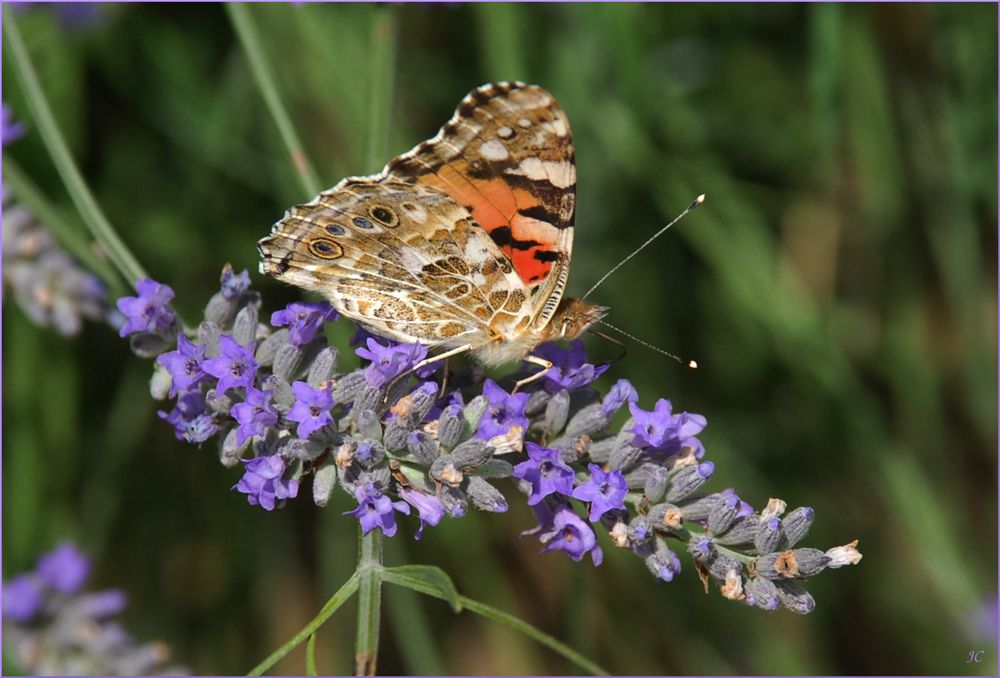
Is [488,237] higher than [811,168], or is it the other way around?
[811,168]

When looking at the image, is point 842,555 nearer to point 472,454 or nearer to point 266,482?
point 472,454

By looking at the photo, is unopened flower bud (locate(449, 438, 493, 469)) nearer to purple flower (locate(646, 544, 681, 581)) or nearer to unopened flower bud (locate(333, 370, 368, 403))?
unopened flower bud (locate(333, 370, 368, 403))

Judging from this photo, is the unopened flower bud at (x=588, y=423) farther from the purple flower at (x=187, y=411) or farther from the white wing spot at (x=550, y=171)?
the purple flower at (x=187, y=411)

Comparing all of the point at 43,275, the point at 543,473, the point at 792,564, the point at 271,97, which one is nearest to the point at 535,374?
the point at 543,473

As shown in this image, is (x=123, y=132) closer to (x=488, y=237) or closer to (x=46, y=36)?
(x=46, y=36)

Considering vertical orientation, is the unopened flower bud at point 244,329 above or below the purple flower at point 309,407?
above

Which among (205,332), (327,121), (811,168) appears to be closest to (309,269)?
(205,332)

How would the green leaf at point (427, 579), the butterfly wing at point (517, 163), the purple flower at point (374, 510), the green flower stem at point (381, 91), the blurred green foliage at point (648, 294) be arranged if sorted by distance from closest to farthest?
the green leaf at point (427, 579)
the purple flower at point (374, 510)
the butterfly wing at point (517, 163)
the green flower stem at point (381, 91)
the blurred green foliage at point (648, 294)

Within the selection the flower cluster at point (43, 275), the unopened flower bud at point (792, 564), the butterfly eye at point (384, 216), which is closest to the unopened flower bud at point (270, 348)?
the butterfly eye at point (384, 216)
